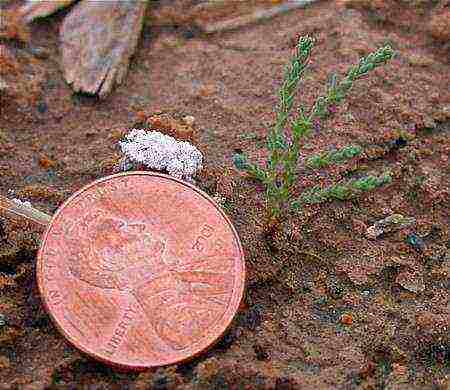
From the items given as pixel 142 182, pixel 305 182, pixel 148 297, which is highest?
pixel 142 182

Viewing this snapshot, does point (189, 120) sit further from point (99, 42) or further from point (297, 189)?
point (99, 42)

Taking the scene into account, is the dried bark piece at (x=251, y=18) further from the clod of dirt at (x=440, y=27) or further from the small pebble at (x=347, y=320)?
the small pebble at (x=347, y=320)

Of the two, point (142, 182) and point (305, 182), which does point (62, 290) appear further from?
point (305, 182)

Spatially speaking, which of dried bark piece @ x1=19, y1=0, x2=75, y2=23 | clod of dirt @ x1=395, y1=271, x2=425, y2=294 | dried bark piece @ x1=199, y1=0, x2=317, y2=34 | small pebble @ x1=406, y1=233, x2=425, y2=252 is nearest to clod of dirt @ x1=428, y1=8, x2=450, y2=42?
dried bark piece @ x1=199, y1=0, x2=317, y2=34

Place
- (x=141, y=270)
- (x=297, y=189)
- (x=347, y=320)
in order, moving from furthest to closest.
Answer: (x=297, y=189) < (x=347, y=320) < (x=141, y=270)

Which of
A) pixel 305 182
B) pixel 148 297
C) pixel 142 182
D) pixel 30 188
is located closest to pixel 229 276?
pixel 148 297

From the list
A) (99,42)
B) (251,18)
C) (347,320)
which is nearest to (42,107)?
(99,42)
